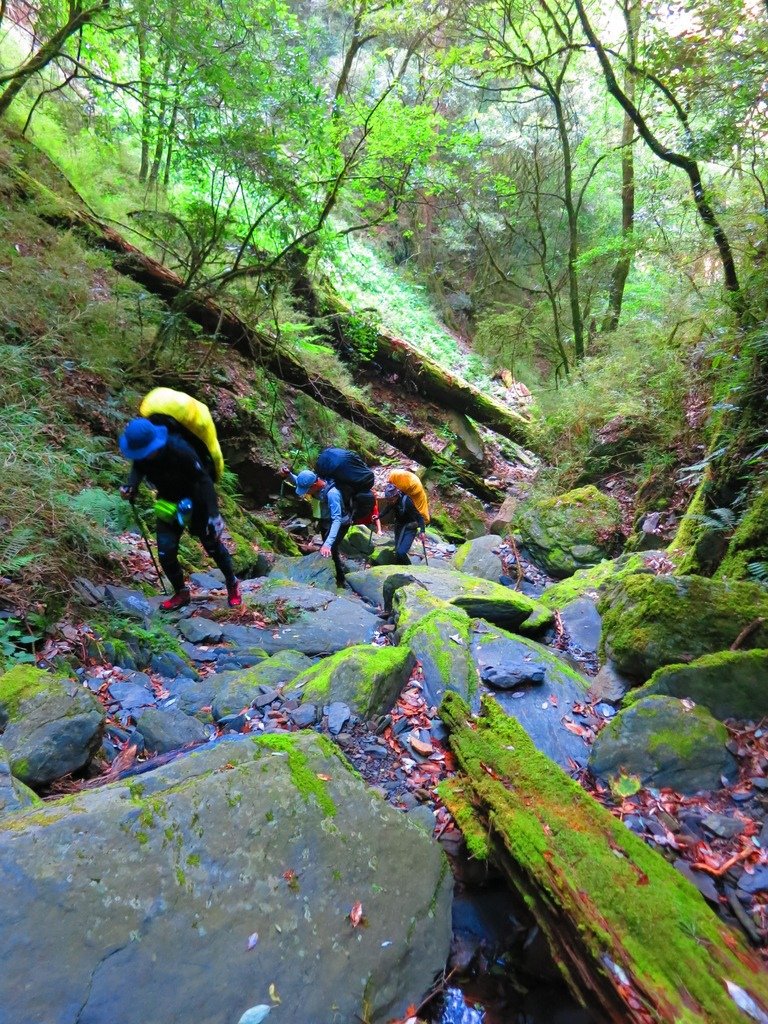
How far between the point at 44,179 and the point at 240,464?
234 inches

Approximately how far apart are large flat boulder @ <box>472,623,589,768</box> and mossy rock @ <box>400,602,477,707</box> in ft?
0.45

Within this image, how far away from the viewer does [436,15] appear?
44.9ft

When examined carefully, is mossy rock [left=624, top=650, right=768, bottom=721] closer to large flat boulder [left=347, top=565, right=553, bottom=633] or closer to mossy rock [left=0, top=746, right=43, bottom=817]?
large flat boulder [left=347, top=565, right=553, bottom=633]

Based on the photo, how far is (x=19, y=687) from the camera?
304cm

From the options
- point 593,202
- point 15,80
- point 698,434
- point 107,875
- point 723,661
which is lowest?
point 107,875

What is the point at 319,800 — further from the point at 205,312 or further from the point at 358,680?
the point at 205,312

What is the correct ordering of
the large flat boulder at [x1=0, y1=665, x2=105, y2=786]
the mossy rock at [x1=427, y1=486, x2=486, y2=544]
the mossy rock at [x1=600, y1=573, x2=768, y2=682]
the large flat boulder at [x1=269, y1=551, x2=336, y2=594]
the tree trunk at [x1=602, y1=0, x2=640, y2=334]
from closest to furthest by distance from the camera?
the large flat boulder at [x1=0, y1=665, x2=105, y2=786] < the mossy rock at [x1=600, y1=573, x2=768, y2=682] < the large flat boulder at [x1=269, y1=551, x2=336, y2=594] < the tree trunk at [x1=602, y1=0, x2=640, y2=334] < the mossy rock at [x1=427, y1=486, x2=486, y2=544]

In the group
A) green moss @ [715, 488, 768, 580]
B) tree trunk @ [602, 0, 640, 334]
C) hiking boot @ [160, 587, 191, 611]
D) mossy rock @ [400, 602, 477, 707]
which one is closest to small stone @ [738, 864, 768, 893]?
mossy rock @ [400, 602, 477, 707]

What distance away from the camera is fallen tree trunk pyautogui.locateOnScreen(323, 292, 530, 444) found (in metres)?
14.7

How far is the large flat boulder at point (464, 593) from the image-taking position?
623 cm

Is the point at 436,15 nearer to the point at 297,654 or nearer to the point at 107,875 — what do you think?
the point at 297,654

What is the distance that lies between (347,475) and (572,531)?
15.2ft

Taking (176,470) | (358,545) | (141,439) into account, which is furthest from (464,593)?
(141,439)

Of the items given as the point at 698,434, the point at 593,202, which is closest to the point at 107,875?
the point at 698,434
